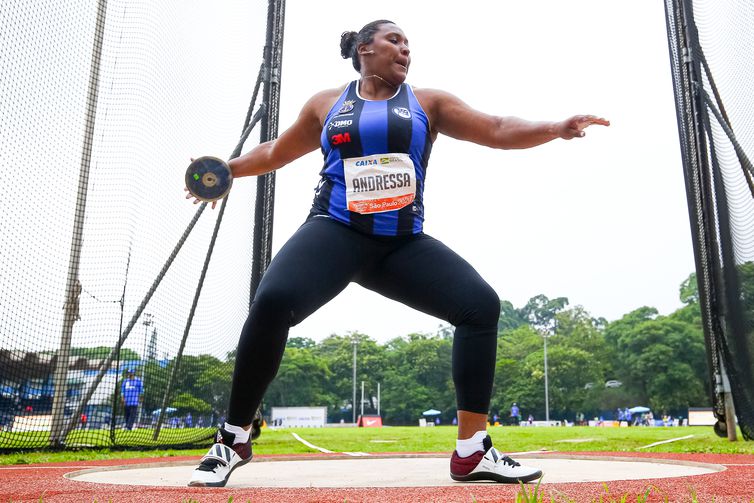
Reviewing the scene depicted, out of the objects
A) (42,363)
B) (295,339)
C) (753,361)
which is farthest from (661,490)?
(295,339)

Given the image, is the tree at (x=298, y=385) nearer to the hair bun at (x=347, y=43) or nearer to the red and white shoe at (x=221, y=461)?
the hair bun at (x=347, y=43)

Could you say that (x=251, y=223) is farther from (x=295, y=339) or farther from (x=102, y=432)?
(x=295, y=339)

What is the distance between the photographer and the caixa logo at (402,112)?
2816 mm

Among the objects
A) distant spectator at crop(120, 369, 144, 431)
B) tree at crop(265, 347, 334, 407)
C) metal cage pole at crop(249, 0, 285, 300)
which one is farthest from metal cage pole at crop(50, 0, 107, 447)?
tree at crop(265, 347, 334, 407)

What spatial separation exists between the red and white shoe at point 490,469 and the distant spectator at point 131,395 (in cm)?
517

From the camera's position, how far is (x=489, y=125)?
285 centimetres

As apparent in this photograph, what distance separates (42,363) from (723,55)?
23.9 feet

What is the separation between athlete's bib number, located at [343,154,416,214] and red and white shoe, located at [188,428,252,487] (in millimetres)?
988

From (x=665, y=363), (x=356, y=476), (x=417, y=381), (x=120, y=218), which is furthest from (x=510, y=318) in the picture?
(x=356, y=476)

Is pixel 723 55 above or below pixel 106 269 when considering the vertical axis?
above

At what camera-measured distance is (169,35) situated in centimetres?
703

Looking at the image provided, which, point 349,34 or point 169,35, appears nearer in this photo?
point 349,34

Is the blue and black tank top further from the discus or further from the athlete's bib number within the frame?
the discus

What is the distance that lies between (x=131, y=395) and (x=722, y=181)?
6379mm
